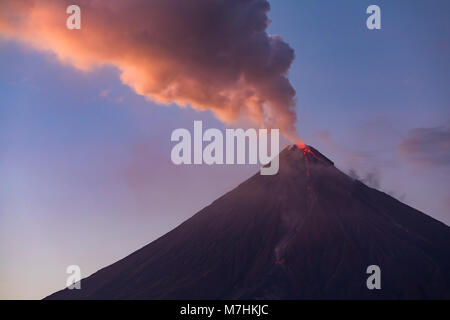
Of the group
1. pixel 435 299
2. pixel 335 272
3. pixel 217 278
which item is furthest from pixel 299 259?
pixel 435 299

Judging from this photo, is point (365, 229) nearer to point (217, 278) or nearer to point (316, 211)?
point (316, 211)

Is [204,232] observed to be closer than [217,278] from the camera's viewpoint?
No
